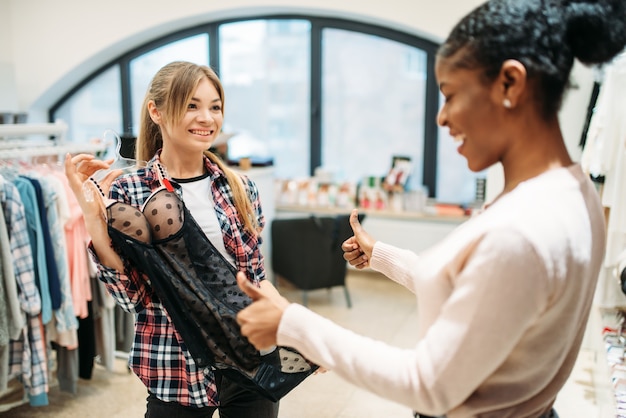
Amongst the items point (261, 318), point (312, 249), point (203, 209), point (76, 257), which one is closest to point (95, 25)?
point (312, 249)

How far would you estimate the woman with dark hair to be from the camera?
2.58 feet

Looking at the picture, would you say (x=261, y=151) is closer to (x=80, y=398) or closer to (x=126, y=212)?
(x=80, y=398)

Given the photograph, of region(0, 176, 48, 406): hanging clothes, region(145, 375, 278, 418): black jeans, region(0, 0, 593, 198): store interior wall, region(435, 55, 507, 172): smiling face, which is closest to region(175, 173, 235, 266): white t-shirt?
region(145, 375, 278, 418): black jeans

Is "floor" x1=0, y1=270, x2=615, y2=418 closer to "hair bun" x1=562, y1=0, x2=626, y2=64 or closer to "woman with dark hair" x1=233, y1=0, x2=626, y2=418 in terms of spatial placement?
"woman with dark hair" x1=233, y1=0, x2=626, y2=418

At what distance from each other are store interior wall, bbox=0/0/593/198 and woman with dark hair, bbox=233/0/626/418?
411cm

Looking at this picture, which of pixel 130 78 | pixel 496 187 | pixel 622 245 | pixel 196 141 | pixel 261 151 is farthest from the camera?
pixel 130 78

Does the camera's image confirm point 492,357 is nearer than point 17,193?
Yes

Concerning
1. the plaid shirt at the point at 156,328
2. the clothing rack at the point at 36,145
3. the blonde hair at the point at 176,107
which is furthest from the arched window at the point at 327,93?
the plaid shirt at the point at 156,328

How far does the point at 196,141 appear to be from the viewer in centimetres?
155

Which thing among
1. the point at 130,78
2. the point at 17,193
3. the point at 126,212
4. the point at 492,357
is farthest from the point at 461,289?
the point at 130,78

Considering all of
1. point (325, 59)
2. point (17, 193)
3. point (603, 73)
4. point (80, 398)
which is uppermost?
point (325, 59)

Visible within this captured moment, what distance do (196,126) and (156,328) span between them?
54cm

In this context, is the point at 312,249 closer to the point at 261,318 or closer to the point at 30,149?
the point at 30,149

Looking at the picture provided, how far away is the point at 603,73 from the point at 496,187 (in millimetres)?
3173
